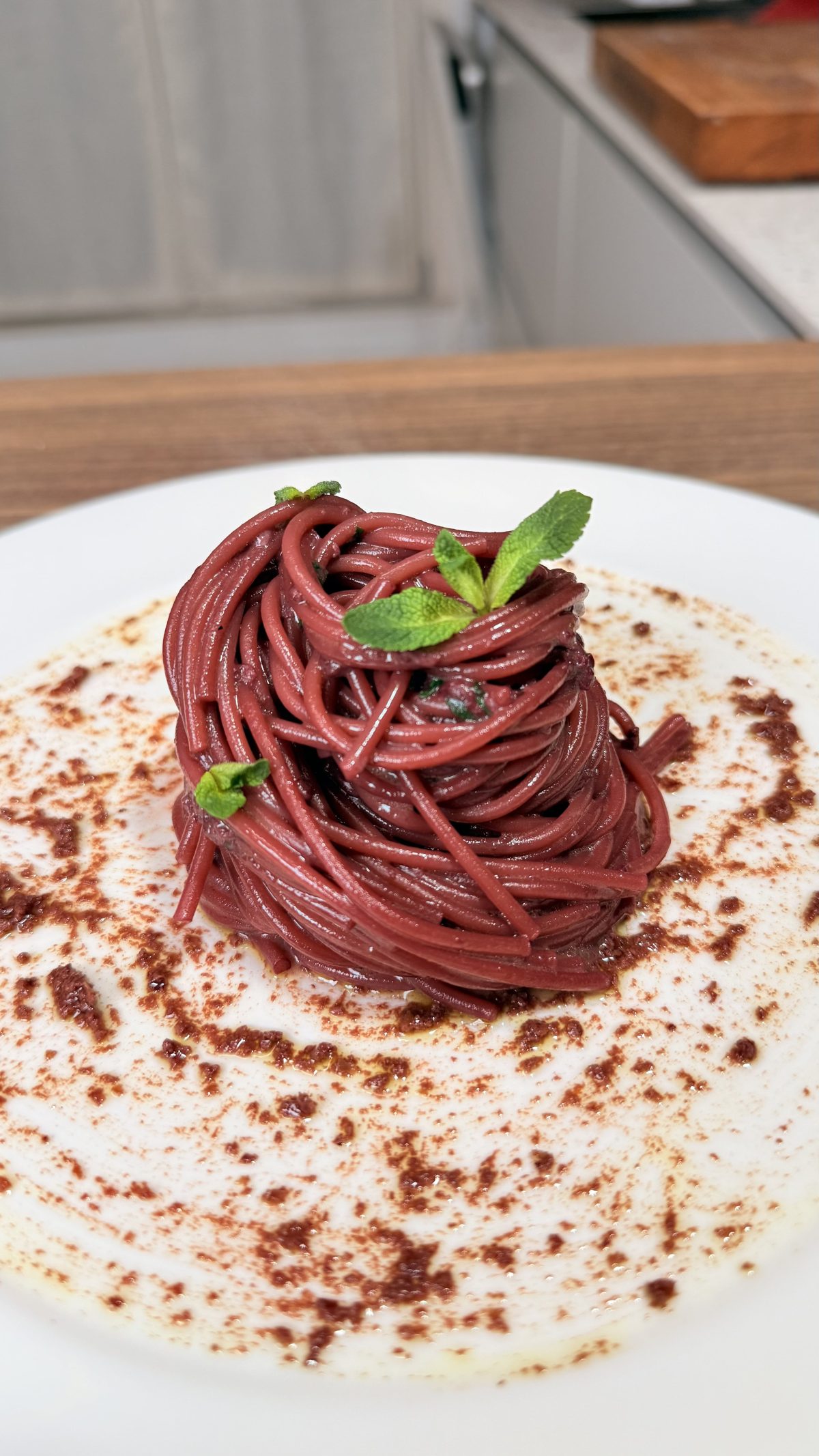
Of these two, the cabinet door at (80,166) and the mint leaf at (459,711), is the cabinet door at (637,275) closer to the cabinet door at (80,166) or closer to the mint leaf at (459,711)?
the mint leaf at (459,711)

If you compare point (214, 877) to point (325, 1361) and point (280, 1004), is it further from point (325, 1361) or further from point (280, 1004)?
point (325, 1361)

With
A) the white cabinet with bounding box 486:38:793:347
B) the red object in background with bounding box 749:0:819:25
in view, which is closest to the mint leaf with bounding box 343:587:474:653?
the white cabinet with bounding box 486:38:793:347

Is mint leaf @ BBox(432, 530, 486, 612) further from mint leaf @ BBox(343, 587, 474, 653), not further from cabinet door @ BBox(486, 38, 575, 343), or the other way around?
cabinet door @ BBox(486, 38, 575, 343)

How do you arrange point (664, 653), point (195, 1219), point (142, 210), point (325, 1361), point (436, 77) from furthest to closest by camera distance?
1. point (142, 210)
2. point (436, 77)
3. point (664, 653)
4. point (195, 1219)
5. point (325, 1361)

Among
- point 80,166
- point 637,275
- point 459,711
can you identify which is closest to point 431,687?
point 459,711

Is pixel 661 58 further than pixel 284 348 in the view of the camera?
No

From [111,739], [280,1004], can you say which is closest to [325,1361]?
[280,1004]

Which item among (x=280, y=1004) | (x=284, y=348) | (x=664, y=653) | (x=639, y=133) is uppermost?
(x=639, y=133)
